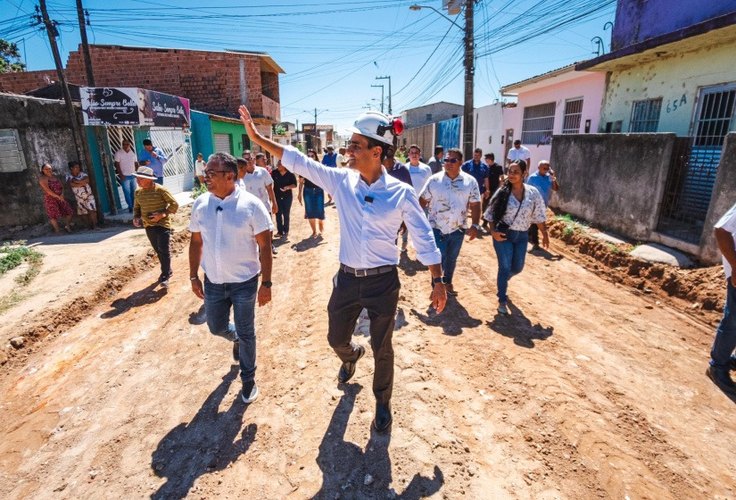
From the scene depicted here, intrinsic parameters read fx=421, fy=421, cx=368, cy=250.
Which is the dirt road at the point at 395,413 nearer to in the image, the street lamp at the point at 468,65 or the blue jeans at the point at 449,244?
the blue jeans at the point at 449,244

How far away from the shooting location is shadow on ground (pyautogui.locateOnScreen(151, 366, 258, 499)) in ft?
9.01

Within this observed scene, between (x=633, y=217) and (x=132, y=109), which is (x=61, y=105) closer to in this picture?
(x=132, y=109)

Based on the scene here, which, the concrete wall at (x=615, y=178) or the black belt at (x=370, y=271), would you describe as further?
the concrete wall at (x=615, y=178)

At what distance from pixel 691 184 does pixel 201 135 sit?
1794cm

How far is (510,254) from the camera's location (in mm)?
5043

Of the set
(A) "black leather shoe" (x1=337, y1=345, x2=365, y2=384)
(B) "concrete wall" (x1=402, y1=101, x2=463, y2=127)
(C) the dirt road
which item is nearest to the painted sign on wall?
(C) the dirt road

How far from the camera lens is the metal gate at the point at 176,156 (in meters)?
14.5

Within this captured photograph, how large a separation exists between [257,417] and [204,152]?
18.1 metres

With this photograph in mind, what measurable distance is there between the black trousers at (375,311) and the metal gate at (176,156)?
13.3 m

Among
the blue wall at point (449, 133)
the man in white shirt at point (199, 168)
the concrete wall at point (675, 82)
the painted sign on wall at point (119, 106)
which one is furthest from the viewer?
the blue wall at point (449, 133)

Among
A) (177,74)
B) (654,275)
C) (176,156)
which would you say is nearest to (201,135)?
(176,156)

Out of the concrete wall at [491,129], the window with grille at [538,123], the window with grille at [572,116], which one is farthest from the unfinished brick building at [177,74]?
the window with grille at [572,116]

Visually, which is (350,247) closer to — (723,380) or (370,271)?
(370,271)

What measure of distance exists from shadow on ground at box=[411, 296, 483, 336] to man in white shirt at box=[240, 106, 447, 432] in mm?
2009
